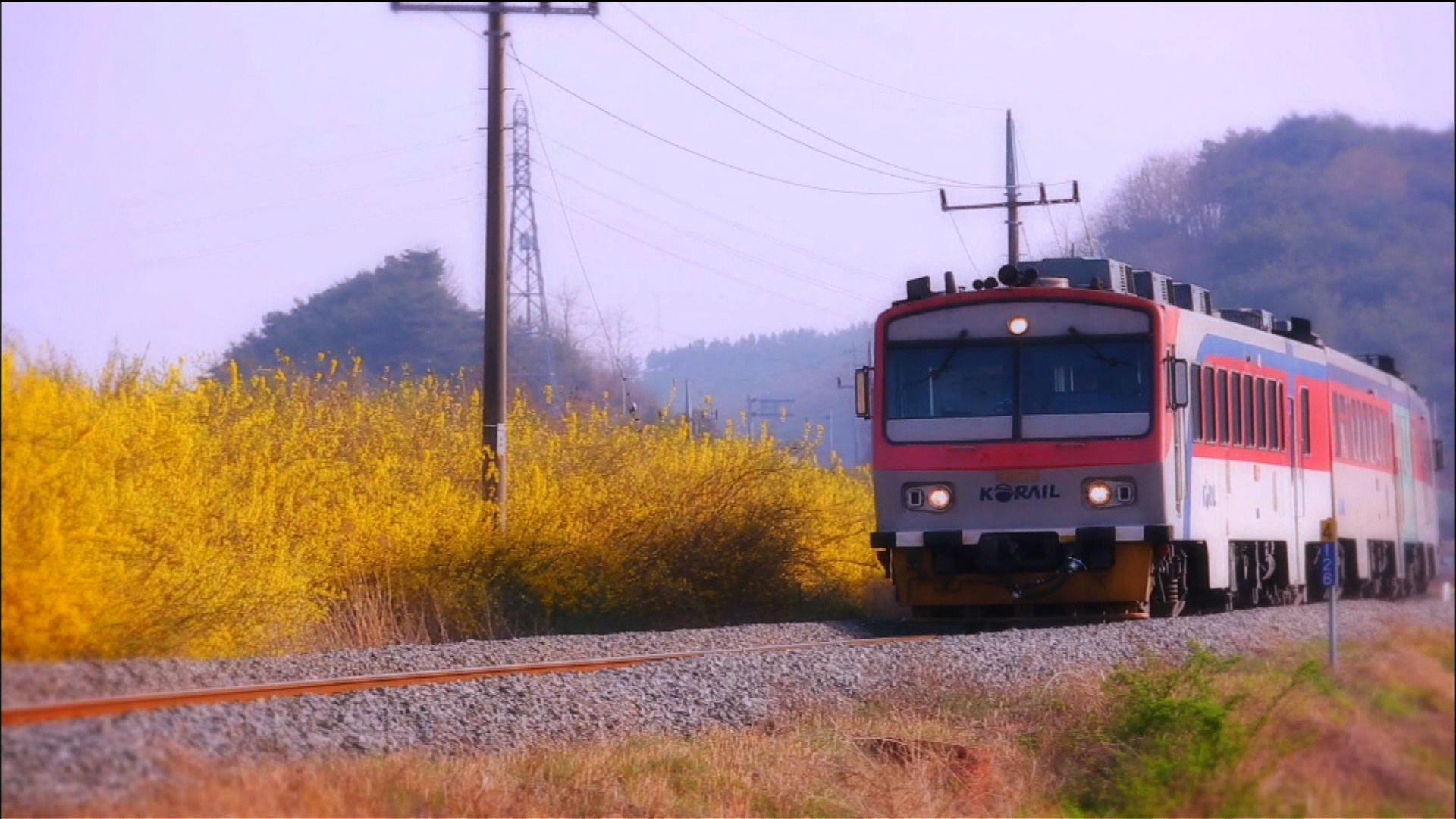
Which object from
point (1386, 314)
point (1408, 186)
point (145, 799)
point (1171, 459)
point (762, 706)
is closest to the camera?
point (145, 799)

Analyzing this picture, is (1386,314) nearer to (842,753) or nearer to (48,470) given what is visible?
(842,753)

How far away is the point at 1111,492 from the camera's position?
1453 centimetres

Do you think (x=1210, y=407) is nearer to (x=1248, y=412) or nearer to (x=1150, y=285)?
(x=1150, y=285)

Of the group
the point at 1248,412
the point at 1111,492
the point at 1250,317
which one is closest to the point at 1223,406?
the point at 1248,412

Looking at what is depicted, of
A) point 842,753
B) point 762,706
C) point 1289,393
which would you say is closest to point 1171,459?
point 1289,393

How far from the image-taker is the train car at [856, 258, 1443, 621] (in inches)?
575

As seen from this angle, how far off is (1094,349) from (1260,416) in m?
3.80

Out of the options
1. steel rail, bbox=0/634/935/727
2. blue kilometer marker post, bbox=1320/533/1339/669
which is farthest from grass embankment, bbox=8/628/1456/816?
steel rail, bbox=0/634/935/727

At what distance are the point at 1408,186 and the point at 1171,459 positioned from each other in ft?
35.6

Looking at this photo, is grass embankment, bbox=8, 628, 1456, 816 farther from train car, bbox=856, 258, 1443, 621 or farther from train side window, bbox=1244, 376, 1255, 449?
train side window, bbox=1244, 376, 1255, 449

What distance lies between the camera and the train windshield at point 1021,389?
14.7 metres

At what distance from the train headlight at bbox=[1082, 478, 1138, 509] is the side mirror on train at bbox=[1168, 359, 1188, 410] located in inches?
33.7

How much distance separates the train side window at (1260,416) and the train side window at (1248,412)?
0.10 metres

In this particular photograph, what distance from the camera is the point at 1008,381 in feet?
49.2
